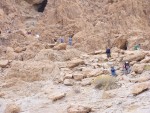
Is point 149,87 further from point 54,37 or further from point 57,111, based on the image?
point 54,37

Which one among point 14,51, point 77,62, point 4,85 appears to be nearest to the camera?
point 4,85

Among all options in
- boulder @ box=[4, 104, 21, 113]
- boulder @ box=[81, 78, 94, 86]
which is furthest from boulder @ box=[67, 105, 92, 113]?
boulder @ box=[81, 78, 94, 86]

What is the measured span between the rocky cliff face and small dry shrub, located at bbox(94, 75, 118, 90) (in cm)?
742

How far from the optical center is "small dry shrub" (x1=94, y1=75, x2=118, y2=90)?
1582 centimetres

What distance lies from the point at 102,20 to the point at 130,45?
3.67m

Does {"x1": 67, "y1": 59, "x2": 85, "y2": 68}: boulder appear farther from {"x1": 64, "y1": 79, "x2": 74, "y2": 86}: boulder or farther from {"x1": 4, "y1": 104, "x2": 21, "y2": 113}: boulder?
{"x1": 4, "y1": 104, "x2": 21, "y2": 113}: boulder

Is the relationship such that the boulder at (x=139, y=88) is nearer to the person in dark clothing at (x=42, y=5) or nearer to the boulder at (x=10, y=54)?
the boulder at (x=10, y=54)

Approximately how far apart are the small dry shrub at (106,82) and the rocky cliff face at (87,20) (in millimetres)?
7422

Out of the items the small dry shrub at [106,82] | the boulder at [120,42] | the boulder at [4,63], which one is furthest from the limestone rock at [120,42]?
the small dry shrub at [106,82]

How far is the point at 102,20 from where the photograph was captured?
26344 millimetres

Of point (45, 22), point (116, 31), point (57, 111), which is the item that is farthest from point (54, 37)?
point (57, 111)

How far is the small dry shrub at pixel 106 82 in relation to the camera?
51.9ft

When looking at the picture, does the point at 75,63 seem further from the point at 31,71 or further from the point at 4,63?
the point at 4,63

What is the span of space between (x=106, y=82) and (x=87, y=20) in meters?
10.9
